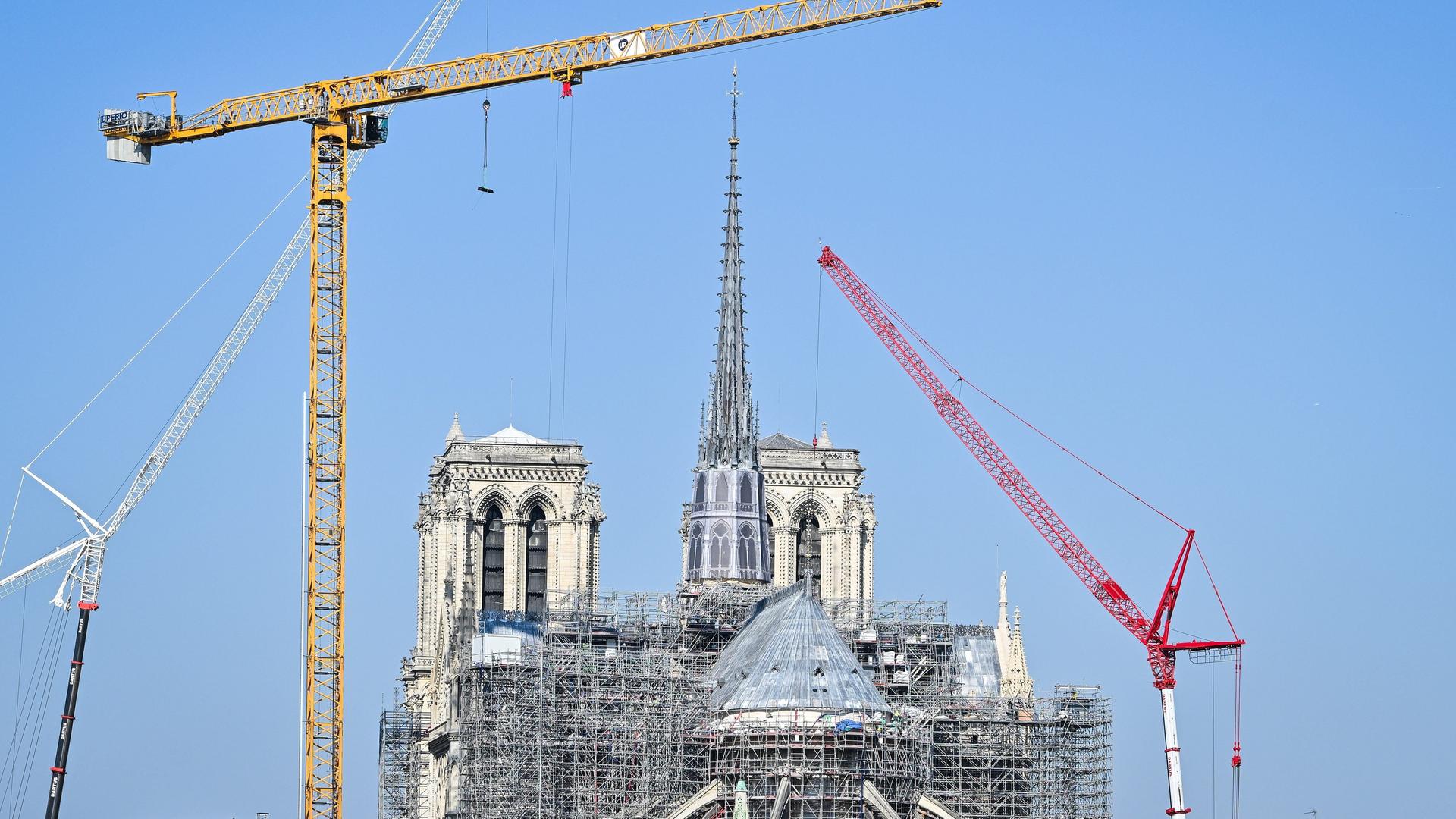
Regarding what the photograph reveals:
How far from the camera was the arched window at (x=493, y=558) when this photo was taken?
558 ft

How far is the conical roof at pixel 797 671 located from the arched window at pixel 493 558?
3075cm

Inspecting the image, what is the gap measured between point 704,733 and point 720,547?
17936mm

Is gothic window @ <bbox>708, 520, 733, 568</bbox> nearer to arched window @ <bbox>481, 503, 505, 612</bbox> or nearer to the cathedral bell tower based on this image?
the cathedral bell tower

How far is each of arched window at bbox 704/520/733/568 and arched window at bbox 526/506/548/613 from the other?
746 inches

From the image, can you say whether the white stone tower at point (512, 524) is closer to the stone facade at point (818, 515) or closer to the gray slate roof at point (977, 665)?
the stone facade at point (818, 515)

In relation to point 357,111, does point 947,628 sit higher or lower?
lower

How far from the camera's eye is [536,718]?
140 metres

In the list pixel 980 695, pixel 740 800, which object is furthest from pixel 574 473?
pixel 740 800

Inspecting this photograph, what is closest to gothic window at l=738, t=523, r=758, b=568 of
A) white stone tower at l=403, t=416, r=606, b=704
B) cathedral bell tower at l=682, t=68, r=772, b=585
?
cathedral bell tower at l=682, t=68, r=772, b=585

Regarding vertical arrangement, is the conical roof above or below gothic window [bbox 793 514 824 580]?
below

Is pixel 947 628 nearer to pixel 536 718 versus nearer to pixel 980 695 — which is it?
pixel 980 695

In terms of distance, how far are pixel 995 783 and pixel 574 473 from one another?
1403 inches

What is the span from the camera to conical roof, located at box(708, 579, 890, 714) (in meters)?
134

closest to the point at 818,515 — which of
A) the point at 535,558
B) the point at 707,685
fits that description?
the point at 535,558
